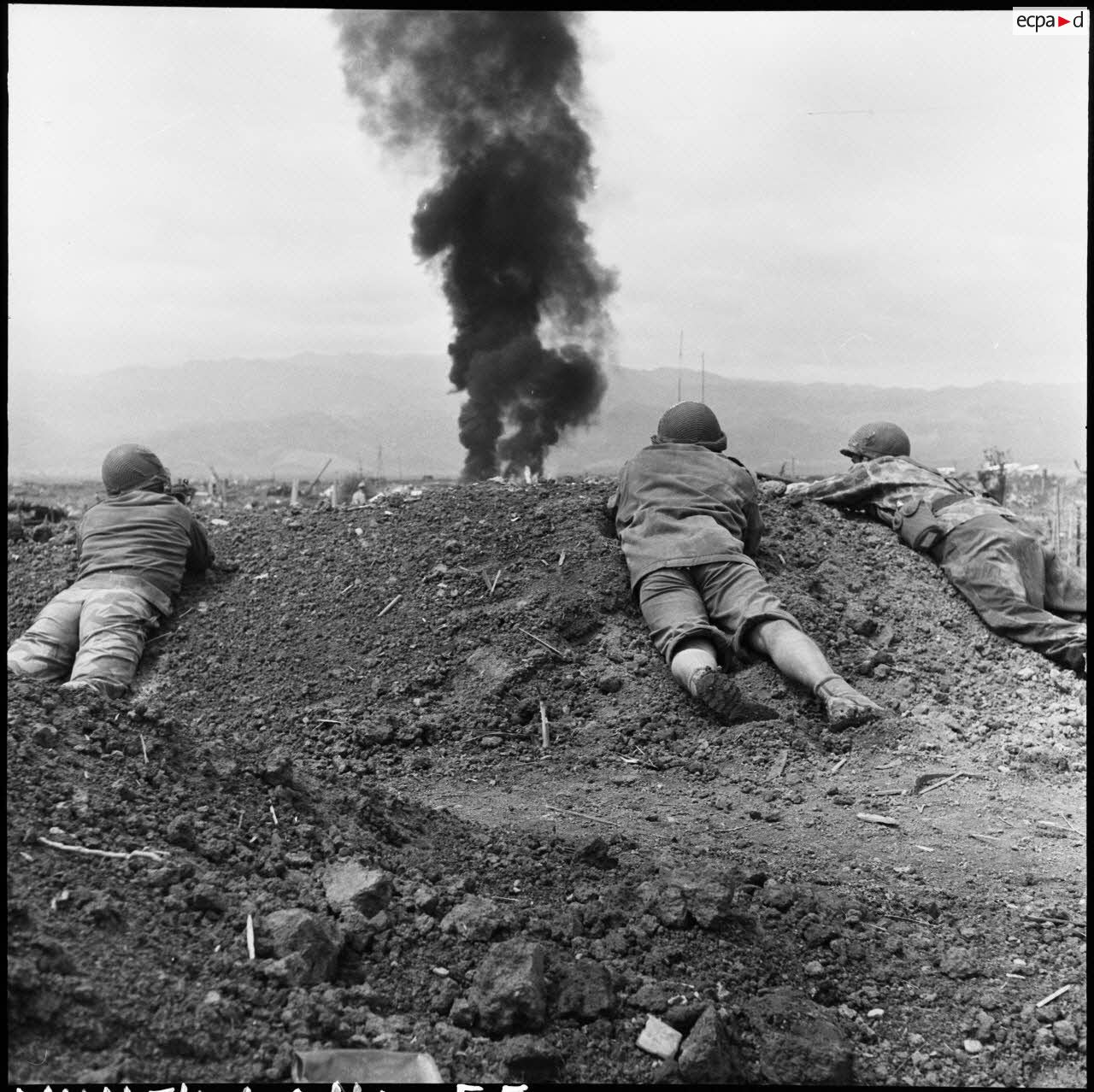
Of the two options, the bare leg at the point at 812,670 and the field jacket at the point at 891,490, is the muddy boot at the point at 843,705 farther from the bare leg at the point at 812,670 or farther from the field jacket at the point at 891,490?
the field jacket at the point at 891,490

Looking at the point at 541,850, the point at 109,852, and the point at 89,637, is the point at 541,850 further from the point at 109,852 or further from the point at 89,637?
the point at 89,637

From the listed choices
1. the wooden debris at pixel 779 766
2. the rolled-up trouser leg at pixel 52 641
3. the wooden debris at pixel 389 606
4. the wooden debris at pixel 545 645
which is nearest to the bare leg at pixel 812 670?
the wooden debris at pixel 779 766

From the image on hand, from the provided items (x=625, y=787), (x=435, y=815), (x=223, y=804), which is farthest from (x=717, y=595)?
(x=223, y=804)

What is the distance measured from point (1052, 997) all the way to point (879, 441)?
20.3 ft

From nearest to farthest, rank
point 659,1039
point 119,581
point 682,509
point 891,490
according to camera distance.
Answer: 1. point 659,1039
2. point 682,509
3. point 119,581
4. point 891,490

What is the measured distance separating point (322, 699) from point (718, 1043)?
4.13 m

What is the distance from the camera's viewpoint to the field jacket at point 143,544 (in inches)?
289

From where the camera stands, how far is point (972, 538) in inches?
304

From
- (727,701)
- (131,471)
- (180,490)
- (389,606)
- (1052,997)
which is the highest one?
(131,471)

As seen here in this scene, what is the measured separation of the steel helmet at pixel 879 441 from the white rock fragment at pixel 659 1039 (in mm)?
6675

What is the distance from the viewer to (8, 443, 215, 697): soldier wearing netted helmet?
6.77 metres

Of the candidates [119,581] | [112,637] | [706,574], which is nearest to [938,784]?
[706,574]

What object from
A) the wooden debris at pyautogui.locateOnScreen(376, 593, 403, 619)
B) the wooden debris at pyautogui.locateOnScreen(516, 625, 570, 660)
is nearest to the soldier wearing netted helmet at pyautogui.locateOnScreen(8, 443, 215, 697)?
the wooden debris at pyautogui.locateOnScreen(376, 593, 403, 619)

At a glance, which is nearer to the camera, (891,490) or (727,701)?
(727,701)
